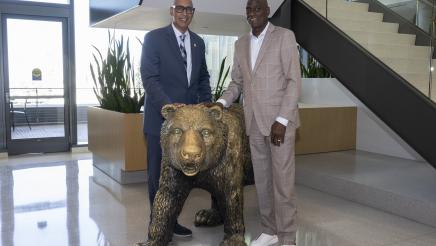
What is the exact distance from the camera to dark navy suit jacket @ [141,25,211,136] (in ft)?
7.93

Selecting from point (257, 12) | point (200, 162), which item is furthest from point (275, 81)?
point (200, 162)

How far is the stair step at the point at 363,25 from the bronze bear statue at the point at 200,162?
6.11 feet

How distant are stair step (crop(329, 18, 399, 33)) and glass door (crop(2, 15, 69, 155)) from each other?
4.38 metres

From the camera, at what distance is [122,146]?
165 inches

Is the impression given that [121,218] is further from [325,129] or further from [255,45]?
[325,129]

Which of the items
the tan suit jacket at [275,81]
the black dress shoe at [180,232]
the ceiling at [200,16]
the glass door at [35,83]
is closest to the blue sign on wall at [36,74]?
the glass door at [35,83]

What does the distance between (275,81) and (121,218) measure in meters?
1.61

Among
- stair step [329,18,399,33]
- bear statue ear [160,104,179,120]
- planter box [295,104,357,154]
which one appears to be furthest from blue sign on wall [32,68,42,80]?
bear statue ear [160,104,179,120]

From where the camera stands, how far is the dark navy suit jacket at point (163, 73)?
2.42m

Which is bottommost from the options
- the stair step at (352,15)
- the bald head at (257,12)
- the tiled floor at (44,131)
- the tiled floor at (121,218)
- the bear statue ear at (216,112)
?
the tiled floor at (121,218)

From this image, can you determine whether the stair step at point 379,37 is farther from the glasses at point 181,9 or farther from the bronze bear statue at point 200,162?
the glasses at point 181,9

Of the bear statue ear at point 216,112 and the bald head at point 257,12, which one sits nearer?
the bear statue ear at point 216,112

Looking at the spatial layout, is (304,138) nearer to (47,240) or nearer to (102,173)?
(102,173)

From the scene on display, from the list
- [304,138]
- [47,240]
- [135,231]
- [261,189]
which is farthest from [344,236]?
[304,138]
